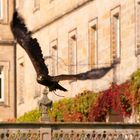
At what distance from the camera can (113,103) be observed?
158ft

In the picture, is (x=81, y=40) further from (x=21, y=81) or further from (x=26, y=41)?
(x=26, y=41)

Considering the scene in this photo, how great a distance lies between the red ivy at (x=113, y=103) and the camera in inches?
1845

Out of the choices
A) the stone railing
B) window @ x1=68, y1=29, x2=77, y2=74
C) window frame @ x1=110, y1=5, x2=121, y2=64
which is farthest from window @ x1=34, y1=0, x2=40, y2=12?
the stone railing

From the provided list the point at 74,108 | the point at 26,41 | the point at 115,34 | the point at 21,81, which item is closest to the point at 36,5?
the point at 21,81

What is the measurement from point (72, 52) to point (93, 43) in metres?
3.32

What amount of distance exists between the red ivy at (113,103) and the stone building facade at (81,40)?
0.59 metres

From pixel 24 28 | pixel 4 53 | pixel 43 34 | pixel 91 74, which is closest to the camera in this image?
pixel 24 28

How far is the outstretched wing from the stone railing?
2.13 meters

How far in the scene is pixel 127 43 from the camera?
158 feet

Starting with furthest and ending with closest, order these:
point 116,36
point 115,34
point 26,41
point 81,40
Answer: point 81,40 < point 115,34 < point 116,36 < point 26,41

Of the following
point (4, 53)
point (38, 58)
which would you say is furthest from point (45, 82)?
point (4, 53)

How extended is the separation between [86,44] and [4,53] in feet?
50.1

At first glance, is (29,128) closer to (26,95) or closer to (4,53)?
(26,95)

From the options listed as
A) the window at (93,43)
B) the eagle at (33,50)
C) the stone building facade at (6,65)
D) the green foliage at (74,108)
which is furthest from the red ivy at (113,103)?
the stone building facade at (6,65)
